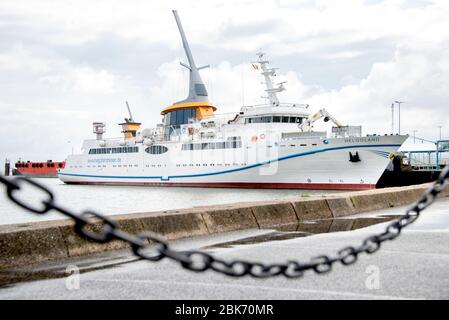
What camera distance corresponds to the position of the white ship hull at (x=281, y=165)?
33.6 metres

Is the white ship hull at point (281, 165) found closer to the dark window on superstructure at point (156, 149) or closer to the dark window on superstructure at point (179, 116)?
the dark window on superstructure at point (156, 149)

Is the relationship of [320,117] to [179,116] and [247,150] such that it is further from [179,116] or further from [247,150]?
[179,116]

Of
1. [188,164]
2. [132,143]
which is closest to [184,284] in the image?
[188,164]

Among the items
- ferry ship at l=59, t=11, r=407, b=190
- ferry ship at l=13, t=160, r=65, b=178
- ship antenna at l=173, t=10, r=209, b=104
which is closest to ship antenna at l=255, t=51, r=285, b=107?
ferry ship at l=59, t=11, r=407, b=190

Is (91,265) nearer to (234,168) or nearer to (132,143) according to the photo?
(234,168)

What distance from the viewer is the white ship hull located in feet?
110

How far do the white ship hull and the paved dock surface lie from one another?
2832 centimetres

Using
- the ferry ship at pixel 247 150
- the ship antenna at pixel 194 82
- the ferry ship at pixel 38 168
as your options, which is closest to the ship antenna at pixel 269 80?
the ferry ship at pixel 247 150

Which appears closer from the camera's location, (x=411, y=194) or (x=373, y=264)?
(x=373, y=264)

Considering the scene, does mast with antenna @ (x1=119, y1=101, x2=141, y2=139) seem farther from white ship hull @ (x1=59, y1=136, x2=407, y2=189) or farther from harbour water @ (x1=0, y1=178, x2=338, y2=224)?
harbour water @ (x1=0, y1=178, x2=338, y2=224)

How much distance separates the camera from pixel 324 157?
33906 millimetres
